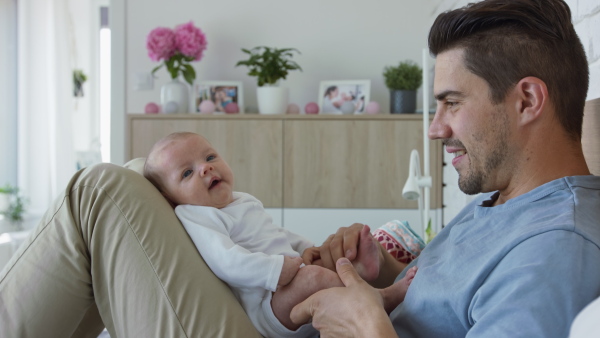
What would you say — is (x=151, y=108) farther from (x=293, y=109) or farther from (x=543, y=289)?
(x=543, y=289)

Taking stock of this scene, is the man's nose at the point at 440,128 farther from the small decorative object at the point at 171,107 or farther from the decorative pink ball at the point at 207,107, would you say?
the small decorative object at the point at 171,107

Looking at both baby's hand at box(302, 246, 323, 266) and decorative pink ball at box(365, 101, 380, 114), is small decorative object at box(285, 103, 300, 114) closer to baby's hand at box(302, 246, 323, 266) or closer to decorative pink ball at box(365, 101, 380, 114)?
decorative pink ball at box(365, 101, 380, 114)

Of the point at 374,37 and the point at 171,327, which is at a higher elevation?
the point at 374,37

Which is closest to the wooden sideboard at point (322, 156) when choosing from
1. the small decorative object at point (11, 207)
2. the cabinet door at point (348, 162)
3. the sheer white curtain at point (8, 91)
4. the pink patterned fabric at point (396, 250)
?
the cabinet door at point (348, 162)

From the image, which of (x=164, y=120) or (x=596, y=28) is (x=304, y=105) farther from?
(x=596, y=28)

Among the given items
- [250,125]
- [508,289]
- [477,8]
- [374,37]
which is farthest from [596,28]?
[374,37]

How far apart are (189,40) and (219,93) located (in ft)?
1.20

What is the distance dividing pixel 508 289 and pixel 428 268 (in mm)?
316

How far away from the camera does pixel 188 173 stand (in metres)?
1.51

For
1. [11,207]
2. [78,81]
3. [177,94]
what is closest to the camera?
[177,94]

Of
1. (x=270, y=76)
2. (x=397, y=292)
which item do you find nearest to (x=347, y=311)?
(x=397, y=292)

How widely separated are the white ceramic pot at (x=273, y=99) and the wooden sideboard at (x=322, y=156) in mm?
128

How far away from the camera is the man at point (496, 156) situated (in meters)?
0.96

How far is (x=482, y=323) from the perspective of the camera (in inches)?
33.2
